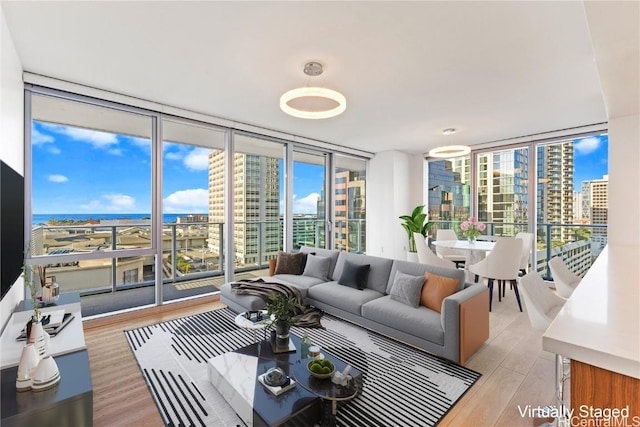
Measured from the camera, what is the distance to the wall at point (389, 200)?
6805mm

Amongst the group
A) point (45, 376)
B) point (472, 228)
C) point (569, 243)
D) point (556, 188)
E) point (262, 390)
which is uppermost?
point (556, 188)

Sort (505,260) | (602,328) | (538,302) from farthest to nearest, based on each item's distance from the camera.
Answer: (505,260) < (538,302) < (602,328)

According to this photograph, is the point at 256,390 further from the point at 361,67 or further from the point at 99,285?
the point at 99,285

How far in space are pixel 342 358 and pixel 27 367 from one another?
213 cm

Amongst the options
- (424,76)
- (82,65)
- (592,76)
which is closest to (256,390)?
(424,76)

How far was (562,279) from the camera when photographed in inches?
104

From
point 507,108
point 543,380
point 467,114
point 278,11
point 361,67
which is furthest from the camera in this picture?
point 467,114

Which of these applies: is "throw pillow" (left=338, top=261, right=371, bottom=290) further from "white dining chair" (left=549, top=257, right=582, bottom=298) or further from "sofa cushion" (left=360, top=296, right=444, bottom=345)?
"white dining chair" (left=549, top=257, right=582, bottom=298)

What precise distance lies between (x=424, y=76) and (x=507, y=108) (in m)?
1.74

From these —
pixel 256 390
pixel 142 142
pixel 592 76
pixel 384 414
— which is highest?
pixel 592 76

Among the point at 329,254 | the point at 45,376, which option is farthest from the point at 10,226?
the point at 329,254

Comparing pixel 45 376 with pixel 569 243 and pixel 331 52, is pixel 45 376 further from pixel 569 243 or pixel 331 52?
pixel 569 243

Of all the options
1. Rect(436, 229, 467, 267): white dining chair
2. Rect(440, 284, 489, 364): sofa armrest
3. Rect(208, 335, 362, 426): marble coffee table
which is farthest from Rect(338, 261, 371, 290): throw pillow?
Rect(436, 229, 467, 267): white dining chair

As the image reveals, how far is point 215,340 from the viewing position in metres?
3.00
